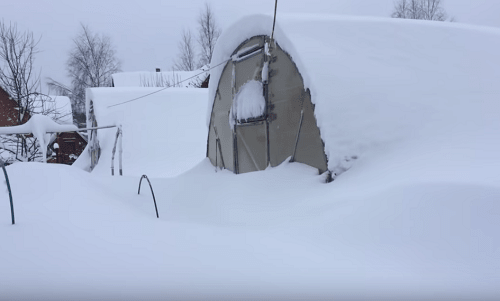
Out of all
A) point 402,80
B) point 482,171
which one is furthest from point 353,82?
point 482,171

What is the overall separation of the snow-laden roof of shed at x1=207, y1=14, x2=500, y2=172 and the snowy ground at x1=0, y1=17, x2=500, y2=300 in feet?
0.22

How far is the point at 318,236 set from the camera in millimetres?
3080

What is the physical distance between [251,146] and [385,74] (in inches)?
123

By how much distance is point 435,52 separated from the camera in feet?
18.5

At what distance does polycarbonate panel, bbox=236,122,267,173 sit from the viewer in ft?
23.0

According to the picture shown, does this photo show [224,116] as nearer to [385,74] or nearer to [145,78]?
[385,74]

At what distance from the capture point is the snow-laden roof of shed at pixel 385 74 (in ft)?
15.0

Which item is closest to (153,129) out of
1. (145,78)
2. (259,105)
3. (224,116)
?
(224,116)

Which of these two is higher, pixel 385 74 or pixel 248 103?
pixel 385 74

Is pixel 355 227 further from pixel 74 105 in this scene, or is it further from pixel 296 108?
pixel 74 105

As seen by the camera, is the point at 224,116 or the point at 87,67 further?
the point at 87,67

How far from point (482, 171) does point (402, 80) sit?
6.81ft

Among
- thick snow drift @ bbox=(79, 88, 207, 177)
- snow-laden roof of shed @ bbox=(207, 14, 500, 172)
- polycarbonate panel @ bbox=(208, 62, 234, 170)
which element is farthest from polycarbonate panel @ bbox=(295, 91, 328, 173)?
thick snow drift @ bbox=(79, 88, 207, 177)

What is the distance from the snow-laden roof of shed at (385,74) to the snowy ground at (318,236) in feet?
0.22
